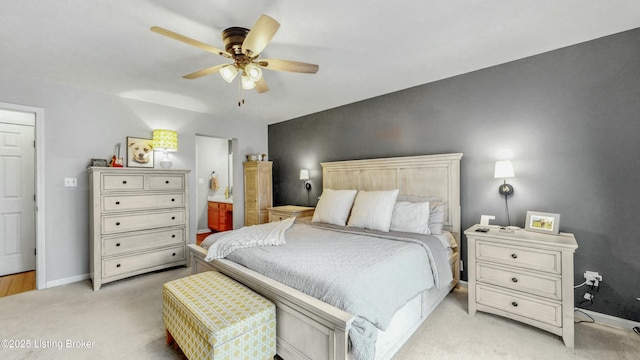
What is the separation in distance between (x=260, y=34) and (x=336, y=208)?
2131 millimetres

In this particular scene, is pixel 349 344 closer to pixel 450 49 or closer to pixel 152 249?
pixel 450 49

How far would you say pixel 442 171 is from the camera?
303cm

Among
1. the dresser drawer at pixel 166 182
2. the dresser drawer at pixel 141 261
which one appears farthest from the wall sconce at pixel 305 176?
the dresser drawer at pixel 141 261

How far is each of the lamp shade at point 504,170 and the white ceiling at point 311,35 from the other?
3.44 ft

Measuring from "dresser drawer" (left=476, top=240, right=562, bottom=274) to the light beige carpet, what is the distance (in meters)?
0.53

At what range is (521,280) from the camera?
217 centimetres

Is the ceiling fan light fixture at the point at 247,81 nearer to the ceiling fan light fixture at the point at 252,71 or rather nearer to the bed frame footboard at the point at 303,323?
the ceiling fan light fixture at the point at 252,71

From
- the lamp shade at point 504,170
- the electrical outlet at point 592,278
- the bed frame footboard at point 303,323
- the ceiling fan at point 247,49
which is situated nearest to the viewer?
the bed frame footboard at point 303,323

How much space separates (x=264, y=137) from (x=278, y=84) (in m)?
2.27

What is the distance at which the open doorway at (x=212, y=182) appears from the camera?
600cm

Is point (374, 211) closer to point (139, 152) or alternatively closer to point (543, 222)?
point (543, 222)

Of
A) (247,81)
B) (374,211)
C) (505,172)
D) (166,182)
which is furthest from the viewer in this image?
(166,182)

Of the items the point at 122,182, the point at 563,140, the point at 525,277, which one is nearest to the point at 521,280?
the point at 525,277

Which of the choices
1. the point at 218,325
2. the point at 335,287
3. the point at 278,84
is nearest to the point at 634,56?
the point at 335,287
